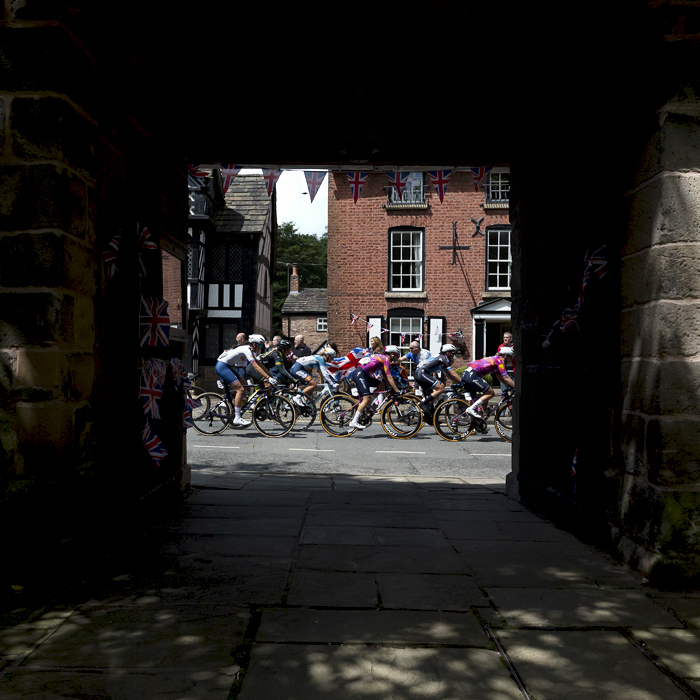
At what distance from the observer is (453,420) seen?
11.6 meters

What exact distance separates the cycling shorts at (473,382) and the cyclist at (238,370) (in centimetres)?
349

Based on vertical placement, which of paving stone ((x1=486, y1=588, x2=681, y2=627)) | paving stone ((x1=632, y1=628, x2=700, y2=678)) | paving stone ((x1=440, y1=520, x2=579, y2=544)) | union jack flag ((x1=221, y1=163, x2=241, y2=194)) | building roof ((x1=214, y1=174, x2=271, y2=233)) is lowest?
paving stone ((x1=440, y1=520, x2=579, y2=544))

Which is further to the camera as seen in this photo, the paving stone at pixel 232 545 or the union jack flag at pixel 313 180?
the union jack flag at pixel 313 180

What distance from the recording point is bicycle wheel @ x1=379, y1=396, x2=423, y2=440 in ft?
38.1

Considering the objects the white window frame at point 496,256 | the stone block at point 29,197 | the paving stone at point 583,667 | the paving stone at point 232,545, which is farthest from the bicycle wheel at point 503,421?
the white window frame at point 496,256

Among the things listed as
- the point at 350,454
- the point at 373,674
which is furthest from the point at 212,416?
the point at 373,674

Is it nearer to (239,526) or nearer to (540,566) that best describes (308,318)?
(239,526)

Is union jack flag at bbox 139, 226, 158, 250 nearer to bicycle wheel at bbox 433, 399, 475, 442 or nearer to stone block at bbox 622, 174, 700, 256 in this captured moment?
stone block at bbox 622, 174, 700, 256

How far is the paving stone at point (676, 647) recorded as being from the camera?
2354 mm

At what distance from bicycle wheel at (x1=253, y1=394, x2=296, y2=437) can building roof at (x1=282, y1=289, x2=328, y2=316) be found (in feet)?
84.6

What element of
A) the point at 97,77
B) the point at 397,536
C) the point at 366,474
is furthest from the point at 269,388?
the point at 97,77

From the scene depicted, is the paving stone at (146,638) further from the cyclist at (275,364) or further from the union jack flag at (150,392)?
the cyclist at (275,364)

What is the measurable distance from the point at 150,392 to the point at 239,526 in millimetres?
1071

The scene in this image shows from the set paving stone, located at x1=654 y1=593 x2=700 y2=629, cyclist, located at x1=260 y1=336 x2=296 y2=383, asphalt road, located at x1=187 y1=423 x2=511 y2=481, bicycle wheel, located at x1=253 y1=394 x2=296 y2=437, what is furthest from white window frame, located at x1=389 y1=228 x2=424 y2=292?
paving stone, located at x1=654 y1=593 x2=700 y2=629
